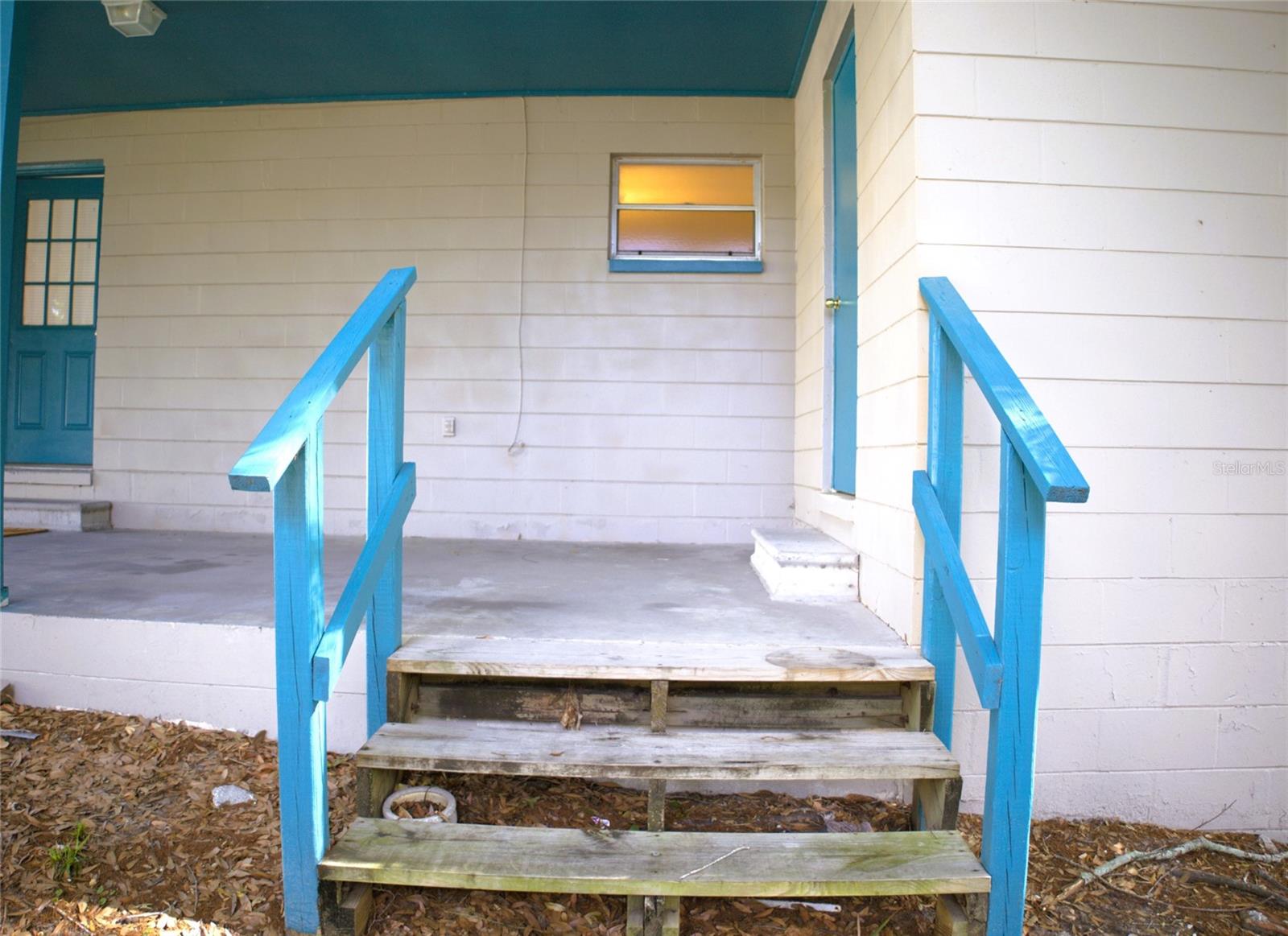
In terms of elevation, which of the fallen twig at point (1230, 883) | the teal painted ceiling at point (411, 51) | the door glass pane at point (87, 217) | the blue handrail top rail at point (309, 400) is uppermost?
the teal painted ceiling at point (411, 51)

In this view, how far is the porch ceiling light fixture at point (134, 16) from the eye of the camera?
335 cm

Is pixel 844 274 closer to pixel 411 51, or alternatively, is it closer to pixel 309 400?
pixel 309 400

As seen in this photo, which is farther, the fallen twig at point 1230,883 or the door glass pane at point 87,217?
the door glass pane at point 87,217

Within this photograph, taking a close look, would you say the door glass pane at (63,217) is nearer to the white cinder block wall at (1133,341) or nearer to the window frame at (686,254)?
the window frame at (686,254)

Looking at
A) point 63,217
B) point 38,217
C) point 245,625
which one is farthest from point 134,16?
point 245,625

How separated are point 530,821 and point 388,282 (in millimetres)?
1434

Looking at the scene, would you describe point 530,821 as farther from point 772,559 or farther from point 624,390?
point 624,390

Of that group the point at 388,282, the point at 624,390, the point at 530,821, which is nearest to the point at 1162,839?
the point at 530,821

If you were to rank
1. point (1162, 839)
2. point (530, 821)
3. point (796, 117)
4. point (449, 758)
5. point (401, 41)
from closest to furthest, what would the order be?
point (449, 758)
point (530, 821)
point (1162, 839)
point (401, 41)
point (796, 117)

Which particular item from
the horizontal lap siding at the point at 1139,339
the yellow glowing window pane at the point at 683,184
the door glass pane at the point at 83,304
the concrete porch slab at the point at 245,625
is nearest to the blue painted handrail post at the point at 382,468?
the concrete porch slab at the point at 245,625

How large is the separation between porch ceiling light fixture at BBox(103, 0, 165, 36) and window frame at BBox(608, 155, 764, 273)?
2307 mm

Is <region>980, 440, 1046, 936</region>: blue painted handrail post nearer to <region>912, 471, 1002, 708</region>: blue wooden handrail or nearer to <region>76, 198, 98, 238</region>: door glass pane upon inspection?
<region>912, 471, 1002, 708</region>: blue wooden handrail

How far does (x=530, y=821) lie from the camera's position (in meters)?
1.87

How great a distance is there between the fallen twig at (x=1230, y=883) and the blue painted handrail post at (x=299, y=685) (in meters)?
2.05
